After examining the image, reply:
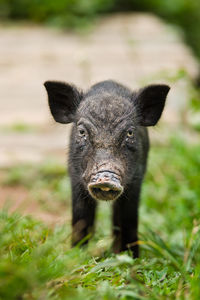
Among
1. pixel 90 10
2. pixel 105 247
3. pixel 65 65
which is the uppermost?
pixel 90 10

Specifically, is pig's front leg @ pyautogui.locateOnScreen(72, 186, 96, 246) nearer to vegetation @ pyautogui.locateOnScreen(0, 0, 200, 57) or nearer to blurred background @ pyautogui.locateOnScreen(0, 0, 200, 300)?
blurred background @ pyautogui.locateOnScreen(0, 0, 200, 300)

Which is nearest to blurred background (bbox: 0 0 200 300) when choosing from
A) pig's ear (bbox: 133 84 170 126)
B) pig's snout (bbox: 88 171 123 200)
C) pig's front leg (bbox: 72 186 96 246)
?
pig's front leg (bbox: 72 186 96 246)

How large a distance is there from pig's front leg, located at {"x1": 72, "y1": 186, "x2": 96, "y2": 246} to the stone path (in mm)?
3056

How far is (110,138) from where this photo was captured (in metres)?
4.38

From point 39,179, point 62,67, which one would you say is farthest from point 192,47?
point 39,179

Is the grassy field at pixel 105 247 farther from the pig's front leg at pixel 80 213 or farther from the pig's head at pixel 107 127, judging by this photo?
the pig's head at pixel 107 127

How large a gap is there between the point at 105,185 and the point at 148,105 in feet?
4.97

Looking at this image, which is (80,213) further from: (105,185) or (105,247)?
(105,185)

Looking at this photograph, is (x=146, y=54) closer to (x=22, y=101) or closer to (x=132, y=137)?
(x=22, y=101)

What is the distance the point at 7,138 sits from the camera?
909cm

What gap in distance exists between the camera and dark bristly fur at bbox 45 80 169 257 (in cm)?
443

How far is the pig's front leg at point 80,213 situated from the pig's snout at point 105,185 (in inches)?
35.2

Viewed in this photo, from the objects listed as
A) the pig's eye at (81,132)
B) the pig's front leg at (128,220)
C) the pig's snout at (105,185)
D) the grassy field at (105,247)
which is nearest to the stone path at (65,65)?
the grassy field at (105,247)

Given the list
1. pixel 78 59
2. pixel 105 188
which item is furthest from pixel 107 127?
pixel 78 59
